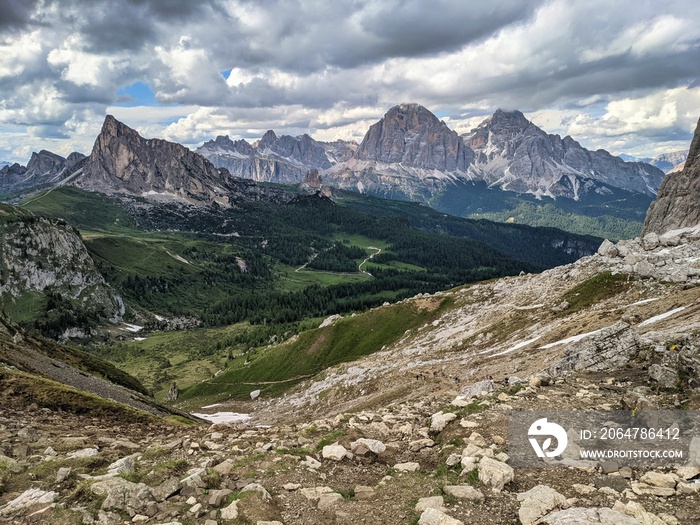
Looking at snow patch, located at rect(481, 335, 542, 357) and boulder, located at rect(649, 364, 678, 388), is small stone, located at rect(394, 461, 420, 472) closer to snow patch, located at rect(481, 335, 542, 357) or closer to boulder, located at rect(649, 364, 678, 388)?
boulder, located at rect(649, 364, 678, 388)

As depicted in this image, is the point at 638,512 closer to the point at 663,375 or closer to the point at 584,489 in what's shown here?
the point at 584,489

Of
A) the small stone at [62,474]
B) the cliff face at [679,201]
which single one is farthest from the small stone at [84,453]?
the cliff face at [679,201]

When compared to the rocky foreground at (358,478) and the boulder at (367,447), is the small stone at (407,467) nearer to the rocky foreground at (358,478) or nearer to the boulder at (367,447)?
the rocky foreground at (358,478)

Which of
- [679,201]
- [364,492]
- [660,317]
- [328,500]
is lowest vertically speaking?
[660,317]

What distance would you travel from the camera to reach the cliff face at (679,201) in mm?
147000

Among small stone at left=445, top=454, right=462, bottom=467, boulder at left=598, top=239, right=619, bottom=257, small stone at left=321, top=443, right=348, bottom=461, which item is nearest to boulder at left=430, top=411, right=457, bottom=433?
small stone at left=445, top=454, right=462, bottom=467

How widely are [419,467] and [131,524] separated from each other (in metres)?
11.2

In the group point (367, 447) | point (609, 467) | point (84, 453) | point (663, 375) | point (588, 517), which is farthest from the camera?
point (663, 375)

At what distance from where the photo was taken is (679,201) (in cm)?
15400

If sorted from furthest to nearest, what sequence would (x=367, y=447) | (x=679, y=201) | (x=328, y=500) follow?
(x=679, y=201) < (x=367, y=447) < (x=328, y=500)

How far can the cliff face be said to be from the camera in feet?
482

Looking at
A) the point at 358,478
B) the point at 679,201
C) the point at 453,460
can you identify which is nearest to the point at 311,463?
the point at 358,478

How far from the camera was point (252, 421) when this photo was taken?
87938mm

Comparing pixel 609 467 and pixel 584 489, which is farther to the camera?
pixel 609 467
